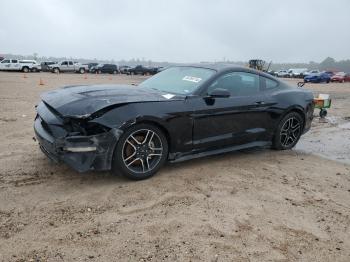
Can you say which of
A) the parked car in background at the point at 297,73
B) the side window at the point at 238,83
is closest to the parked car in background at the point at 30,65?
the parked car in background at the point at 297,73

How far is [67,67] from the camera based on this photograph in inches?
1860

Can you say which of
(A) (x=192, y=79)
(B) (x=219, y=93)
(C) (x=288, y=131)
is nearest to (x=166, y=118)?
(B) (x=219, y=93)

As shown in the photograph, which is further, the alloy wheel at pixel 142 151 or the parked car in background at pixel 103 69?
the parked car in background at pixel 103 69

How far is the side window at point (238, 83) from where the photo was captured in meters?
5.74

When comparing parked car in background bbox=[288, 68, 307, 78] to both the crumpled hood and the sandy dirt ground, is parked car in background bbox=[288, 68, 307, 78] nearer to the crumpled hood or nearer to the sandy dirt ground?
the sandy dirt ground

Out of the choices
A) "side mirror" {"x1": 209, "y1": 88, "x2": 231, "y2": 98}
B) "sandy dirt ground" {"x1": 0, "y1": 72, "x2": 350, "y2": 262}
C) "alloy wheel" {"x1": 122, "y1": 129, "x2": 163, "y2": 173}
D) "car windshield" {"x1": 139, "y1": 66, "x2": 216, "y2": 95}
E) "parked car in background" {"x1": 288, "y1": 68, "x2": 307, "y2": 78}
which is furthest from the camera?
"parked car in background" {"x1": 288, "y1": 68, "x2": 307, "y2": 78}

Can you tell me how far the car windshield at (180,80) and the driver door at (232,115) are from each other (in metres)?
0.21

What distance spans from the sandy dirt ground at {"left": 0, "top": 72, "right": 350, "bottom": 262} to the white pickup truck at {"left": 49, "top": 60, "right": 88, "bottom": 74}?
4242 centimetres

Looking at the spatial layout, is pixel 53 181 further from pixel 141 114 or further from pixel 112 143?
pixel 141 114

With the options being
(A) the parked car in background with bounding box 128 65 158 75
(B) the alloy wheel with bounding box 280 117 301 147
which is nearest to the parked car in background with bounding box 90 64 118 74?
(A) the parked car in background with bounding box 128 65 158 75

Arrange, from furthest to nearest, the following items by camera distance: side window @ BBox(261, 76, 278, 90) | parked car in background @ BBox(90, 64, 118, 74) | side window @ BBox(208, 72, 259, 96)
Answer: parked car in background @ BBox(90, 64, 118, 74)
side window @ BBox(261, 76, 278, 90)
side window @ BBox(208, 72, 259, 96)

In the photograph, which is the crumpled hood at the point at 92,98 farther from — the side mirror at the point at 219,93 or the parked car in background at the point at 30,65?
the parked car in background at the point at 30,65

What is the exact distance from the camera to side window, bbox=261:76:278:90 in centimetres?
645

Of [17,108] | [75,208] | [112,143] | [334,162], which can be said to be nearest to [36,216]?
[75,208]
